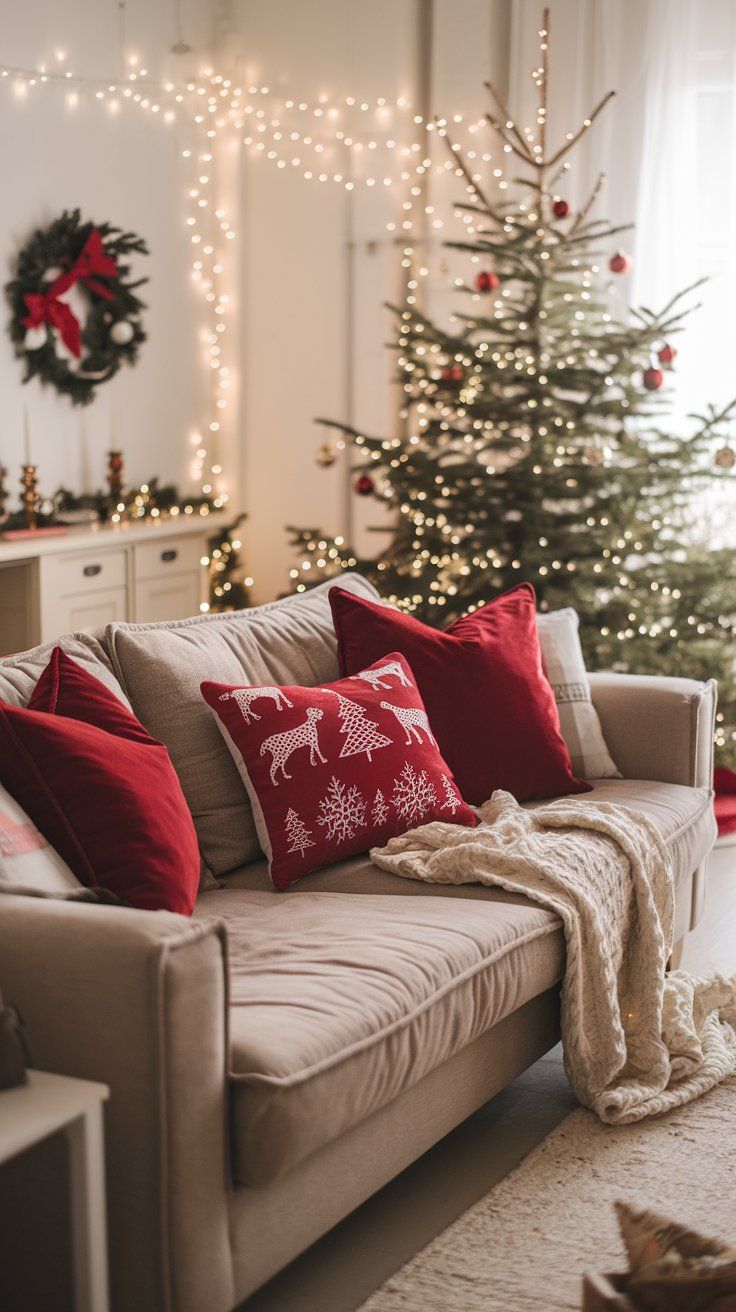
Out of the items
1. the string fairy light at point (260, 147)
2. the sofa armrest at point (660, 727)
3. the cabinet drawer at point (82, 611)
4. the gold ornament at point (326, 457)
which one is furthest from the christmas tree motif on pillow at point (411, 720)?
the string fairy light at point (260, 147)

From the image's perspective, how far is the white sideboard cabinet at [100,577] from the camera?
448cm

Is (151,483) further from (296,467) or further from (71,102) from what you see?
(71,102)

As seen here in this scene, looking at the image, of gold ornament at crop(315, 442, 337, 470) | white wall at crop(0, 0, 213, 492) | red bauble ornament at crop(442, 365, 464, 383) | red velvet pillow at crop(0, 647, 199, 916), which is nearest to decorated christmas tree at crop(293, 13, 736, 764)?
red bauble ornament at crop(442, 365, 464, 383)

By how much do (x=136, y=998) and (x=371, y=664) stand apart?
136cm

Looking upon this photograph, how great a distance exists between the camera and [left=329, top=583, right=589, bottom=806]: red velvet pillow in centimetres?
293

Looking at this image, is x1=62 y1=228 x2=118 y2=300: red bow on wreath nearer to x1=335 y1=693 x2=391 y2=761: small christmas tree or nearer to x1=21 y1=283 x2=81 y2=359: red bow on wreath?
x1=21 y1=283 x2=81 y2=359: red bow on wreath

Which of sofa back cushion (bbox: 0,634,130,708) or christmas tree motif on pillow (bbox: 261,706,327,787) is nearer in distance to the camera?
sofa back cushion (bbox: 0,634,130,708)

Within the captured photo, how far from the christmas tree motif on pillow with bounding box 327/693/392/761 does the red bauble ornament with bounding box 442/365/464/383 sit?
2088mm

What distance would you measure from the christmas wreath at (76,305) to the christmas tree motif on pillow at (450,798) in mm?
2698

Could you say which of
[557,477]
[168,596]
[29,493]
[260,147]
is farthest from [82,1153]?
[260,147]

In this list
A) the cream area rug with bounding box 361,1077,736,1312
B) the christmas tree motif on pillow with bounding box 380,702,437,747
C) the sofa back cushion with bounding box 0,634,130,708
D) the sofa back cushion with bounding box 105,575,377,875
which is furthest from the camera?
the christmas tree motif on pillow with bounding box 380,702,437,747

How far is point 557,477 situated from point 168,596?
1538mm

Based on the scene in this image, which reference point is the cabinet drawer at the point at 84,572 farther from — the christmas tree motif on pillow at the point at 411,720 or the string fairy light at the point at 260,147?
the christmas tree motif on pillow at the point at 411,720

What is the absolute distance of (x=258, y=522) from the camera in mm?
5926
